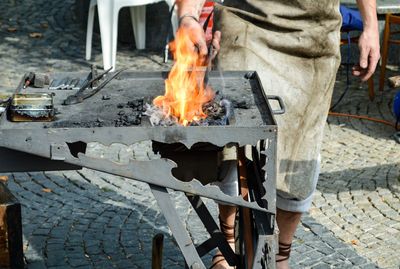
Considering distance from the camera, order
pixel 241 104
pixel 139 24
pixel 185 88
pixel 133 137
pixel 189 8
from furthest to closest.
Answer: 1. pixel 139 24
2. pixel 189 8
3. pixel 185 88
4. pixel 241 104
5. pixel 133 137

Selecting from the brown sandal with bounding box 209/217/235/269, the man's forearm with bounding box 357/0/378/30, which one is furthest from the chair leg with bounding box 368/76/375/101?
the brown sandal with bounding box 209/217/235/269

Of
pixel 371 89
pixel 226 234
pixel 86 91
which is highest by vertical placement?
pixel 86 91

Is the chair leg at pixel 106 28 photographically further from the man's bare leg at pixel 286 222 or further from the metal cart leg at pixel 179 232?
the metal cart leg at pixel 179 232

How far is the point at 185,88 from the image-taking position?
3.38 m

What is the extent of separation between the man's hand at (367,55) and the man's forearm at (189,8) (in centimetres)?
79

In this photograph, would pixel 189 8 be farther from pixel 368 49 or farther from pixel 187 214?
pixel 187 214

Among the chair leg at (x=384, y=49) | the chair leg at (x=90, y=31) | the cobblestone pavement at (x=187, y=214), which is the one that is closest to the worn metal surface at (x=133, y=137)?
the cobblestone pavement at (x=187, y=214)

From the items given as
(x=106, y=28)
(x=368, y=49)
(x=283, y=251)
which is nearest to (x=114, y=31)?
(x=106, y=28)

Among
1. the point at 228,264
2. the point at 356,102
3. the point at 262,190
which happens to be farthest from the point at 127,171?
the point at 356,102

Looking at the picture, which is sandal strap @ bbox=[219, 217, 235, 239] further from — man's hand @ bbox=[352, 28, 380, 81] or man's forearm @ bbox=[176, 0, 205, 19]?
man's forearm @ bbox=[176, 0, 205, 19]

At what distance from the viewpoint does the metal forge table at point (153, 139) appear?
2.80 m

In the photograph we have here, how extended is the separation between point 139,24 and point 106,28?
0.94m

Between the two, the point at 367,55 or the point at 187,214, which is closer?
the point at 367,55

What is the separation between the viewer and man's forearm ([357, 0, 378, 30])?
3.91 metres
